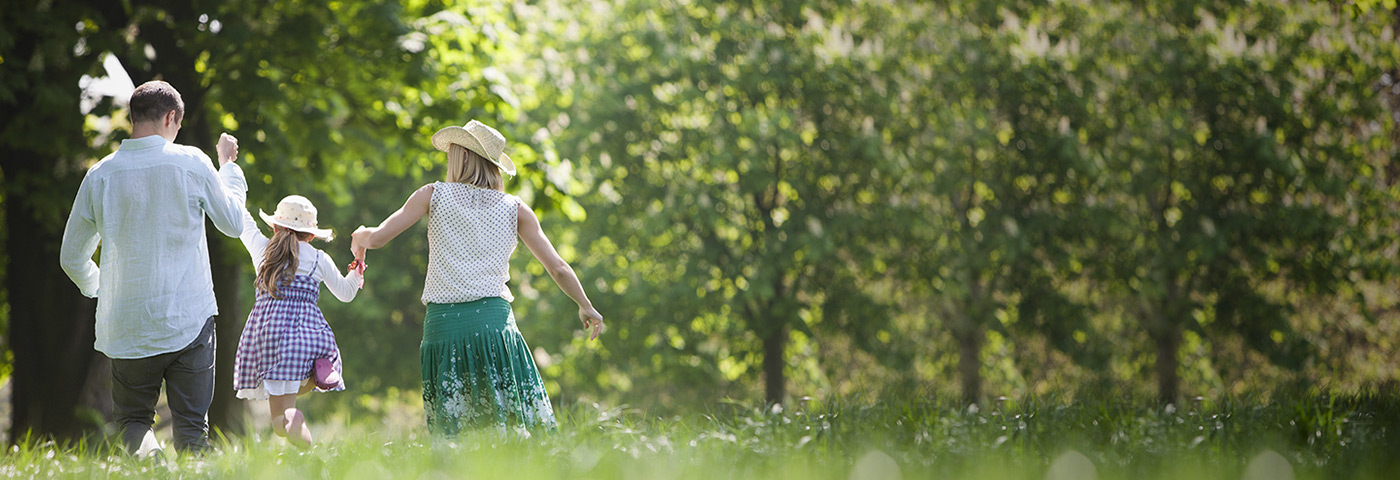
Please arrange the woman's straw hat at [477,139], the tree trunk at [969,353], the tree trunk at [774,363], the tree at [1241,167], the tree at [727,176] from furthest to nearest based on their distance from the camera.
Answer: the tree trunk at [969,353] < the tree trunk at [774,363] < the tree at [727,176] < the tree at [1241,167] < the woman's straw hat at [477,139]

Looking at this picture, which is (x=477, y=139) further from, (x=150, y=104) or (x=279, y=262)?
(x=150, y=104)

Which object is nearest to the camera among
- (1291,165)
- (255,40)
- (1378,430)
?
(1378,430)

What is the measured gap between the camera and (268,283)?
207 inches

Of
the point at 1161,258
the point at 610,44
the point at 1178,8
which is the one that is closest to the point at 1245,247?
the point at 1161,258

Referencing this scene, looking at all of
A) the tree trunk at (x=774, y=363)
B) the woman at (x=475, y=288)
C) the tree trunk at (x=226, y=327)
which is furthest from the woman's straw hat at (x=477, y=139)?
the tree trunk at (x=774, y=363)

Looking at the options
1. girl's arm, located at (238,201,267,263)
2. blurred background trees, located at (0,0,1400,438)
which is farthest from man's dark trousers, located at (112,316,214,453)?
blurred background trees, located at (0,0,1400,438)

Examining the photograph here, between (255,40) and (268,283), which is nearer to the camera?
(268,283)

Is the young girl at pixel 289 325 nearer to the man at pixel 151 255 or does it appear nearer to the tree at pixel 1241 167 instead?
the man at pixel 151 255

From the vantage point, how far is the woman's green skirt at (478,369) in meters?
5.03

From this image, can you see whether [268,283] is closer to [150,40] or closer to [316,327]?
[316,327]

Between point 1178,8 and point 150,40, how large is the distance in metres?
15.0

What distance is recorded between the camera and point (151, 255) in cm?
492

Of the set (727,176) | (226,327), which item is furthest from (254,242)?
Answer: (727,176)

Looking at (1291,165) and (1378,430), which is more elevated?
(1291,165)
